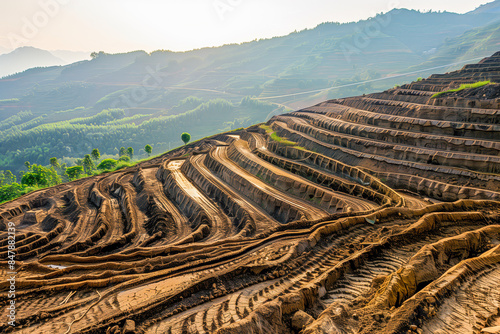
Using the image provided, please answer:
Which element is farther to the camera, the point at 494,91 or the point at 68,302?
the point at 494,91

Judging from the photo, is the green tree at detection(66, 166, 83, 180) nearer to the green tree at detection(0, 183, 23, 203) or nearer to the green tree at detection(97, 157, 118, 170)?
the green tree at detection(97, 157, 118, 170)

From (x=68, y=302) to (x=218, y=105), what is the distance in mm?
191690

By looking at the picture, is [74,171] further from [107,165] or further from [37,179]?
[37,179]

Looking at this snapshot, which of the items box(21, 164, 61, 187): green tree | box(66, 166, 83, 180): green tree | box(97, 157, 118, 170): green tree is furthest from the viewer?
box(97, 157, 118, 170): green tree

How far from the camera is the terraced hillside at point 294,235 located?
32.1 ft

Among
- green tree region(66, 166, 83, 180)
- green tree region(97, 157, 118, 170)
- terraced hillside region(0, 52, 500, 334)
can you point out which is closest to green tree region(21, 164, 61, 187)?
green tree region(66, 166, 83, 180)

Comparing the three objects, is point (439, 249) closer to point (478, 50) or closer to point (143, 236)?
point (143, 236)

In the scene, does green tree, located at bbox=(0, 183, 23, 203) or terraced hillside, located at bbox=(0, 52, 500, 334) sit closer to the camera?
terraced hillside, located at bbox=(0, 52, 500, 334)

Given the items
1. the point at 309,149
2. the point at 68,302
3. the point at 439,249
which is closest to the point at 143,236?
the point at 68,302

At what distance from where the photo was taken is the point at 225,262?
14992 mm

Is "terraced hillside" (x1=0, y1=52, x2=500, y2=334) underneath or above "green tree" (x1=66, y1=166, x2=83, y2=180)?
above

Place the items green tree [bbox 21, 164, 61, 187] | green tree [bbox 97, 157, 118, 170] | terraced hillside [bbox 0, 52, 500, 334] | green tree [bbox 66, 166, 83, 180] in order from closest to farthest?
terraced hillside [bbox 0, 52, 500, 334] < green tree [bbox 21, 164, 61, 187] < green tree [bbox 66, 166, 83, 180] < green tree [bbox 97, 157, 118, 170]

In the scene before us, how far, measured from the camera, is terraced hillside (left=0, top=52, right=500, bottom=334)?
9773 mm

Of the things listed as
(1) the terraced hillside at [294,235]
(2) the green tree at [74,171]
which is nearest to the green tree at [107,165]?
(2) the green tree at [74,171]
